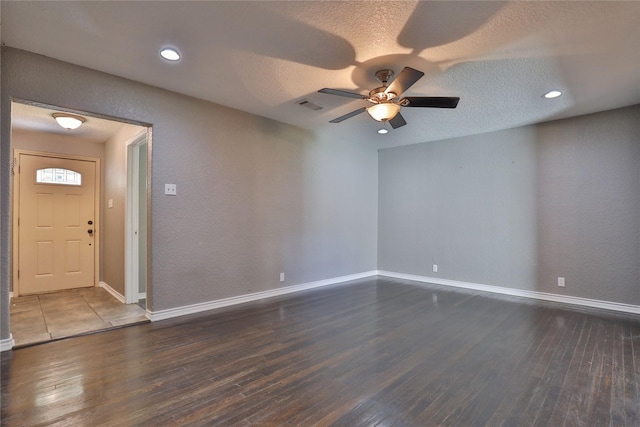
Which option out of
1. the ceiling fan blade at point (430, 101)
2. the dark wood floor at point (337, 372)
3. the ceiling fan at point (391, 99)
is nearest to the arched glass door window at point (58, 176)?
the dark wood floor at point (337, 372)

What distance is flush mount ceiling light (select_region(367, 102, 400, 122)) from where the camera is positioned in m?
2.89

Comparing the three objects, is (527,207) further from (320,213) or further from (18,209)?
(18,209)

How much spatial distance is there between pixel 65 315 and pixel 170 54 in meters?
3.16

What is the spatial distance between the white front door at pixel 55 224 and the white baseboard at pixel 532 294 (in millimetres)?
5513

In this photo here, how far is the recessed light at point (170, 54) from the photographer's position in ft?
8.57

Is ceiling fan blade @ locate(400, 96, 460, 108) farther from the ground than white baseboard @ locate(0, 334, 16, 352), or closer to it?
farther from the ground

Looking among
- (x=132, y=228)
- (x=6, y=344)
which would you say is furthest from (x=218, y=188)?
(x=6, y=344)

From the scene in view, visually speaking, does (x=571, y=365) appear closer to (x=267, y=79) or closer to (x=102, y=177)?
(x=267, y=79)

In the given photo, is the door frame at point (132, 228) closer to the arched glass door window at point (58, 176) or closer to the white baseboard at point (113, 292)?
the white baseboard at point (113, 292)

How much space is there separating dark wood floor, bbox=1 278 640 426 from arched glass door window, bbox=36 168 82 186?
10.7ft

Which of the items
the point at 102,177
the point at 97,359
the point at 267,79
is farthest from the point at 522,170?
the point at 102,177

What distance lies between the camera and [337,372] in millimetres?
2291

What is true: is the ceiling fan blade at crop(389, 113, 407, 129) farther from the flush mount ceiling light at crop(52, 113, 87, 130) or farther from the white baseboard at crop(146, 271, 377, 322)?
the flush mount ceiling light at crop(52, 113, 87, 130)

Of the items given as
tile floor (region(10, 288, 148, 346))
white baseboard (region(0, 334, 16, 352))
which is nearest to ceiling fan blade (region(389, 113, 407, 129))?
tile floor (region(10, 288, 148, 346))
